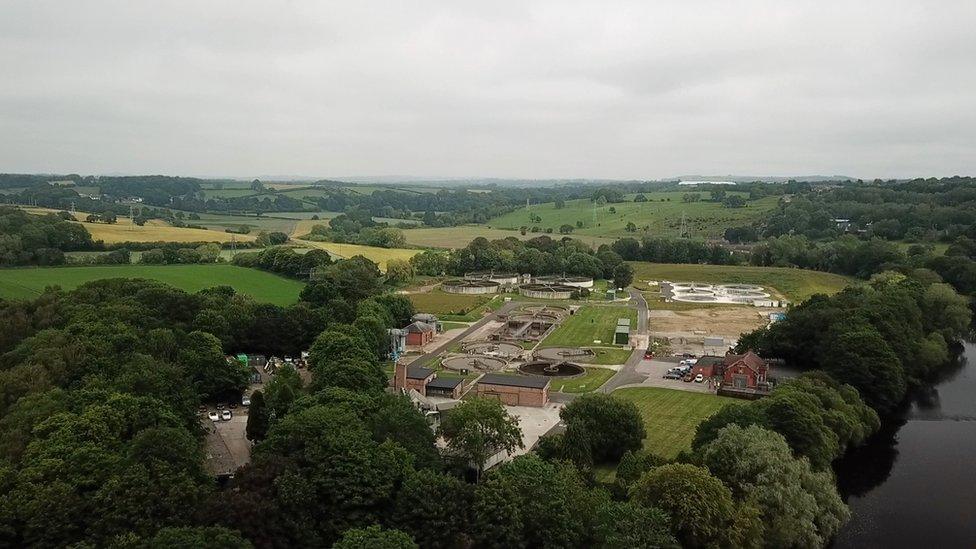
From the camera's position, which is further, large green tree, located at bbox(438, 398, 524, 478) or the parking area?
the parking area

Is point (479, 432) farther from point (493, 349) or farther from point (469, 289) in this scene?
point (469, 289)

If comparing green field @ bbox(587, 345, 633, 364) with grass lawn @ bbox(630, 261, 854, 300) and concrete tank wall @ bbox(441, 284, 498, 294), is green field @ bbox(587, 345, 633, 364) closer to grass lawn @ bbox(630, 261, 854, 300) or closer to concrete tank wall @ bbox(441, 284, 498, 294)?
concrete tank wall @ bbox(441, 284, 498, 294)

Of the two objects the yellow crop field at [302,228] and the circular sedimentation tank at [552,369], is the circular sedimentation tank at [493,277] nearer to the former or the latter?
the circular sedimentation tank at [552,369]

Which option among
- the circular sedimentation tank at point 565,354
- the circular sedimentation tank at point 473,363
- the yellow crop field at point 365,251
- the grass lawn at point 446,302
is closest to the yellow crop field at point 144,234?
the yellow crop field at point 365,251

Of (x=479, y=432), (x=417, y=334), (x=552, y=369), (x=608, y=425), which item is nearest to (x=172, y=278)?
(x=417, y=334)

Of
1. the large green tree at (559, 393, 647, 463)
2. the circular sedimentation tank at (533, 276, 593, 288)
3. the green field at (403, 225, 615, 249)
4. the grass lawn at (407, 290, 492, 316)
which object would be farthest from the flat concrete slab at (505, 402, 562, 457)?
the green field at (403, 225, 615, 249)

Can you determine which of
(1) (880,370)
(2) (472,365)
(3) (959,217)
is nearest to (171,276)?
(2) (472,365)

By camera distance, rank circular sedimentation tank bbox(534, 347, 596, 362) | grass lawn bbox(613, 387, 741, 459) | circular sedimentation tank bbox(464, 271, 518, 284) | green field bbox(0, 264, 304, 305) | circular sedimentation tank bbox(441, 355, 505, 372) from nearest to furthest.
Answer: grass lawn bbox(613, 387, 741, 459)
circular sedimentation tank bbox(441, 355, 505, 372)
circular sedimentation tank bbox(534, 347, 596, 362)
green field bbox(0, 264, 304, 305)
circular sedimentation tank bbox(464, 271, 518, 284)

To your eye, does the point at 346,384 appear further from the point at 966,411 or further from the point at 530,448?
the point at 966,411
